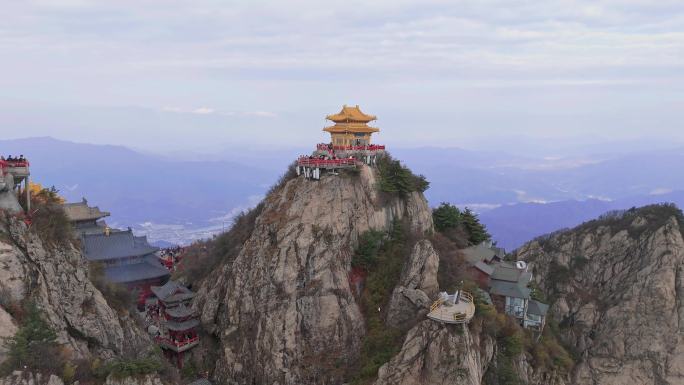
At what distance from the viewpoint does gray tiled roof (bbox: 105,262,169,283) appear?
40.6 metres

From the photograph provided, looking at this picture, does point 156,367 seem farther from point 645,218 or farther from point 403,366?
point 645,218

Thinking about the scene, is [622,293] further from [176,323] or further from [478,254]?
[176,323]

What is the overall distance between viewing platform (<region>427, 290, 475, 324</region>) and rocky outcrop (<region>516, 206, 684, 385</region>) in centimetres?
1635

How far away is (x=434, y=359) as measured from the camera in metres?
29.4

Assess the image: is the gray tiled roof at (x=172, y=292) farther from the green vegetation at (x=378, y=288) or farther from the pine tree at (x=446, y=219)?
the pine tree at (x=446, y=219)

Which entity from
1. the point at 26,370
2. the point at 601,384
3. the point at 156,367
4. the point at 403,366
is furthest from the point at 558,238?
the point at 26,370

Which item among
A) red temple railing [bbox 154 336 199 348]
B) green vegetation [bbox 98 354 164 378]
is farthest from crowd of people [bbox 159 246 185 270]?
green vegetation [bbox 98 354 164 378]

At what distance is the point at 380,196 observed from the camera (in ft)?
126

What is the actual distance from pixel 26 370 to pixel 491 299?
30604 millimetres

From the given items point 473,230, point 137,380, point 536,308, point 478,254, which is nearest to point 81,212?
point 137,380

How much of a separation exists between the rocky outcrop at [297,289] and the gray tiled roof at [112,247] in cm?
830

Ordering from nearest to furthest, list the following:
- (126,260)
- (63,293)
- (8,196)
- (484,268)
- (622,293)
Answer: (63,293) < (8,196) < (484,268) < (126,260) < (622,293)

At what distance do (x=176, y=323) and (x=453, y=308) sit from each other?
19.1 metres

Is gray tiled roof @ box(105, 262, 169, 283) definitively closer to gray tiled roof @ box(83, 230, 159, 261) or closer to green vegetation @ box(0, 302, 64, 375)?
gray tiled roof @ box(83, 230, 159, 261)
